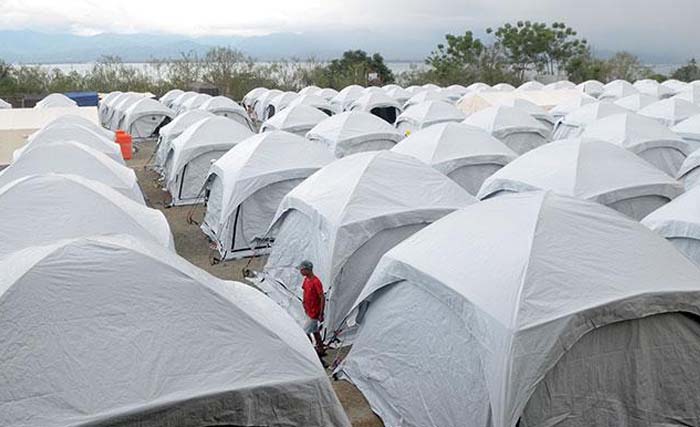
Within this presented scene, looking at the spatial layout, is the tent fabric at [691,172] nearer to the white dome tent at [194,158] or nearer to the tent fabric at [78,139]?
the white dome tent at [194,158]

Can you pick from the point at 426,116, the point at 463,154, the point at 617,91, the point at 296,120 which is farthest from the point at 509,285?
the point at 617,91

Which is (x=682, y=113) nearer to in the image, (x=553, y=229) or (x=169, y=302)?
(x=553, y=229)

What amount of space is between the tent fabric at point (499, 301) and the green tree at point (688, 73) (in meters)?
54.0

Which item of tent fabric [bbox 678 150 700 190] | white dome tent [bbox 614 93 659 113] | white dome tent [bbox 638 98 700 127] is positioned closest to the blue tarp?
white dome tent [bbox 614 93 659 113]

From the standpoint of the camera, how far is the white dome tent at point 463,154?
12680mm

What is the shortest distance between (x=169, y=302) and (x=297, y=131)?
1650 centimetres

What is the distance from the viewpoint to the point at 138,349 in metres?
4.12

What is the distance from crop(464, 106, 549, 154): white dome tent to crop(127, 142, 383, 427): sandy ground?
7.48 meters

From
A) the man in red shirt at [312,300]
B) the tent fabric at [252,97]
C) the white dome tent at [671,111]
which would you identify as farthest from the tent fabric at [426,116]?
the tent fabric at [252,97]

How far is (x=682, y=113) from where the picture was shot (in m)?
18.8

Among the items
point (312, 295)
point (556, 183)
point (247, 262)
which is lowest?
point (247, 262)

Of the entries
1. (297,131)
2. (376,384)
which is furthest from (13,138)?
(376,384)

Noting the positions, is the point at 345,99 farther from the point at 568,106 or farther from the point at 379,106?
the point at 568,106

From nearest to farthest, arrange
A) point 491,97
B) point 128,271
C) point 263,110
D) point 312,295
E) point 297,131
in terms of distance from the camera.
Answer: point 128,271 → point 312,295 → point 297,131 → point 491,97 → point 263,110
